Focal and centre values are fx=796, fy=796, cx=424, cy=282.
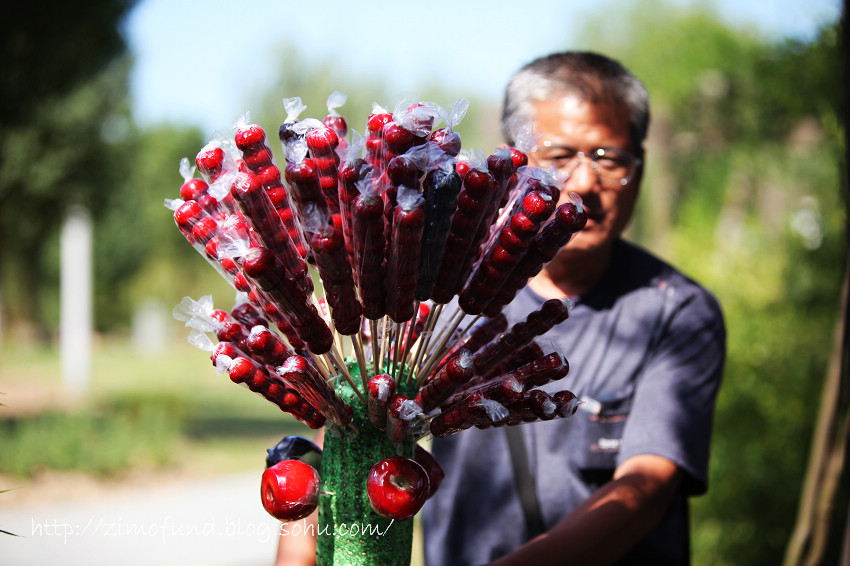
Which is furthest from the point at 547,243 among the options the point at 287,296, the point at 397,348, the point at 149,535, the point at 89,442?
the point at 89,442

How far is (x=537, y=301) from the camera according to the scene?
6.06ft

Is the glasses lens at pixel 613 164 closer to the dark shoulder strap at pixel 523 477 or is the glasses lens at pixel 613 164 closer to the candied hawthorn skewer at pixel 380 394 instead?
the dark shoulder strap at pixel 523 477

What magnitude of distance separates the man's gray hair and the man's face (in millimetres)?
22

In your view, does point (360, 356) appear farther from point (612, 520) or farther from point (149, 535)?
point (149, 535)

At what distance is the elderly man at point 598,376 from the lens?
167 cm

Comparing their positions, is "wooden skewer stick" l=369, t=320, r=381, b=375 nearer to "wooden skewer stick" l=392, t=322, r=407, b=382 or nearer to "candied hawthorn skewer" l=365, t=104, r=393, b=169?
"wooden skewer stick" l=392, t=322, r=407, b=382

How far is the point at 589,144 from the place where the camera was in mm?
1675

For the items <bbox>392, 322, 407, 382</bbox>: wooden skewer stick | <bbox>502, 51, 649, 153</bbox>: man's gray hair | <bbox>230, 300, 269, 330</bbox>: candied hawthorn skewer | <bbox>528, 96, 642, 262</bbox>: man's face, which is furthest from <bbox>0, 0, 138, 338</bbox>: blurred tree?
<bbox>392, 322, 407, 382</bbox>: wooden skewer stick

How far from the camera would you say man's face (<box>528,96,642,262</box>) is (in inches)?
65.3

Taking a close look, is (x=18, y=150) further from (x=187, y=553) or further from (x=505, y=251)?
(x=505, y=251)

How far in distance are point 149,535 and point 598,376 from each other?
12.0 ft

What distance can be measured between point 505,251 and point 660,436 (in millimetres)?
707

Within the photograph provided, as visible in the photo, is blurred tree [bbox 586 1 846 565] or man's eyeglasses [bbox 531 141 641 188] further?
blurred tree [bbox 586 1 846 565]

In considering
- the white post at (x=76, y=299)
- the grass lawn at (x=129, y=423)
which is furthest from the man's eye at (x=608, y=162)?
the white post at (x=76, y=299)
